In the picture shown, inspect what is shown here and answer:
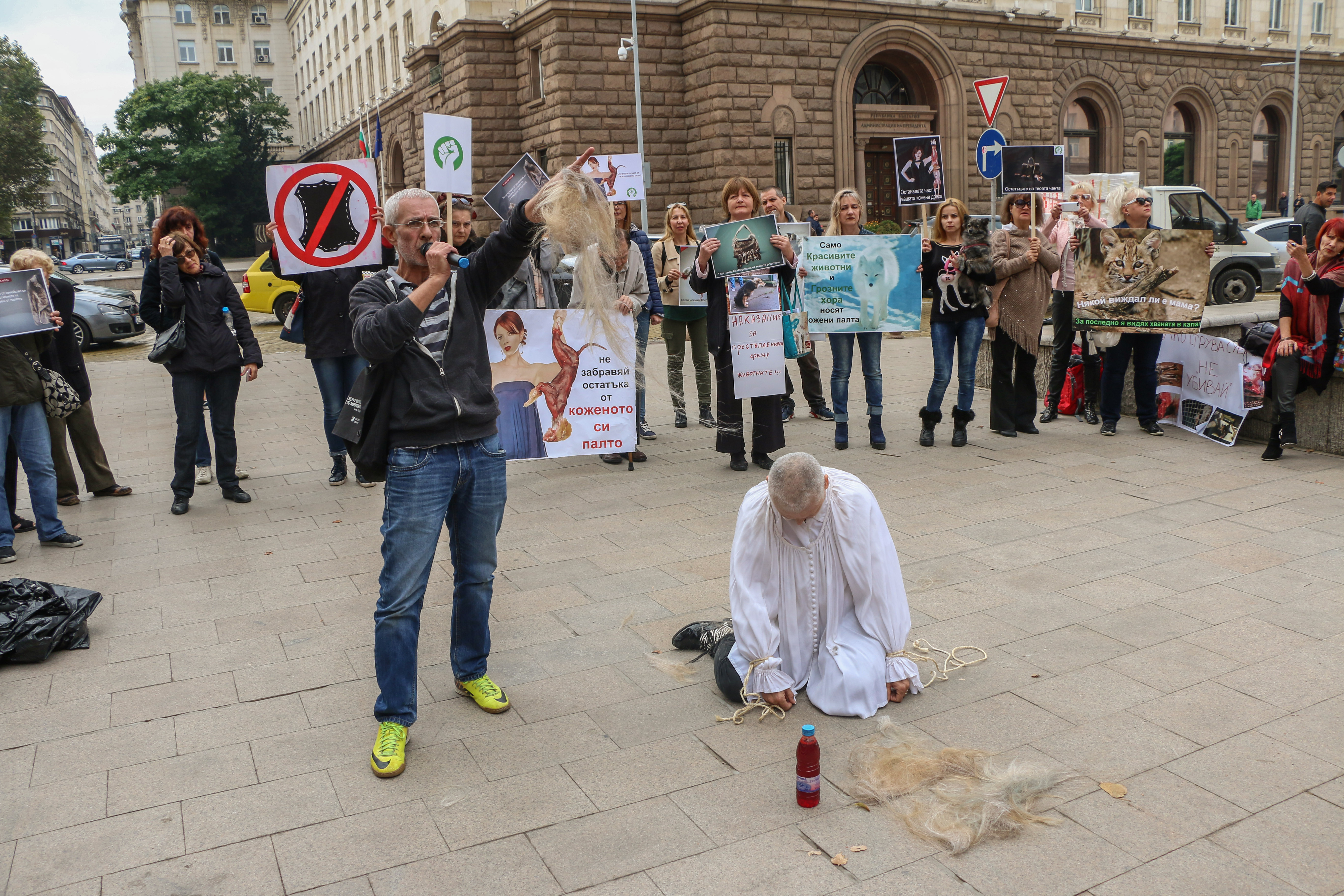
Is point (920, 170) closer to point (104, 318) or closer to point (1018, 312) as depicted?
point (1018, 312)

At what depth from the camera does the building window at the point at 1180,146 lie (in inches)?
1416

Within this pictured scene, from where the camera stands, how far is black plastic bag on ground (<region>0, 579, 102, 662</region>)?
486 centimetres

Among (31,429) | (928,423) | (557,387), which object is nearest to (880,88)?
(928,423)

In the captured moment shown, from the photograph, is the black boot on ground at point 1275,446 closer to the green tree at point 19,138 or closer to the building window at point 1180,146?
the building window at point 1180,146

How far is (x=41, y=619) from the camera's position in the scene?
16.3 ft

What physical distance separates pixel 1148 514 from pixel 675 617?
131 inches

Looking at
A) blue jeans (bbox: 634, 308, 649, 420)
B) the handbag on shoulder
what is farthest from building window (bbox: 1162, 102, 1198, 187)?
the handbag on shoulder

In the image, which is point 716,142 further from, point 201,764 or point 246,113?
point 246,113

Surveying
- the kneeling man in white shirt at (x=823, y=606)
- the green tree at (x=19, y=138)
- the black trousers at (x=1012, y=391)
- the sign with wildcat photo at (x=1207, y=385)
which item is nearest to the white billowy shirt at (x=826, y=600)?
the kneeling man in white shirt at (x=823, y=606)

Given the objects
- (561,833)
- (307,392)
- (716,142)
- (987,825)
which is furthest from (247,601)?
(716,142)

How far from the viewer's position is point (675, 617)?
5.20 m

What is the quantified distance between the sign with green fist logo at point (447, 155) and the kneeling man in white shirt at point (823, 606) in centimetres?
274

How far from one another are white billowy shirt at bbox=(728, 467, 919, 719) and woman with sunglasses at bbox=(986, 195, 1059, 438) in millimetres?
5383

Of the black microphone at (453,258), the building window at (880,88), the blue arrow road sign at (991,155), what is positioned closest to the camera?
the black microphone at (453,258)
